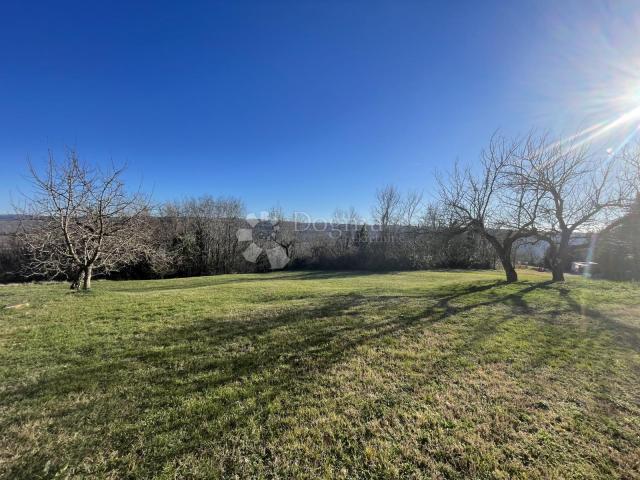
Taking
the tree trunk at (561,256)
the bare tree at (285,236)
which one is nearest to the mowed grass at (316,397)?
the tree trunk at (561,256)

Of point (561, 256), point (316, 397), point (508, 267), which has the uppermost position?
point (561, 256)

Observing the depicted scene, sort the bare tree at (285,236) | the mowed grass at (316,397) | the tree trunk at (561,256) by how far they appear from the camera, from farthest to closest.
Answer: the bare tree at (285,236)
the tree trunk at (561,256)
the mowed grass at (316,397)

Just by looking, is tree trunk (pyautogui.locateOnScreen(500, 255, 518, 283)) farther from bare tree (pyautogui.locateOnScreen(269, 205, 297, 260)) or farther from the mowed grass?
bare tree (pyautogui.locateOnScreen(269, 205, 297, 260))

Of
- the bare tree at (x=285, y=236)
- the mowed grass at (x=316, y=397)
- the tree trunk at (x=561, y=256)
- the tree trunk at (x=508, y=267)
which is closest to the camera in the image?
the mowed grass at (x=316, y=397)

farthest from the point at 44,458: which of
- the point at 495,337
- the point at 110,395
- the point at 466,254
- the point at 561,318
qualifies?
the point at 466,254

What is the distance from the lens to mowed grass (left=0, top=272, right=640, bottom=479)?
1999mm

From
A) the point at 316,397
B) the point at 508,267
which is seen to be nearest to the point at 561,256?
the point at 508,267

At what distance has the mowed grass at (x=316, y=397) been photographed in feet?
6.56

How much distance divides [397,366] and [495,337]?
2336 millimetres

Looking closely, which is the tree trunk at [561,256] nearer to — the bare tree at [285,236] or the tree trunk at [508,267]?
the tree trunk at [508,267]

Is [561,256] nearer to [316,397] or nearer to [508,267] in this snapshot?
[508,267]

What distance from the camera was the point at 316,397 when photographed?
279 centimetres

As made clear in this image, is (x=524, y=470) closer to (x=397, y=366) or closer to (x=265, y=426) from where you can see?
(x=397, y=366)

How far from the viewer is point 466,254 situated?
90.0 ft
